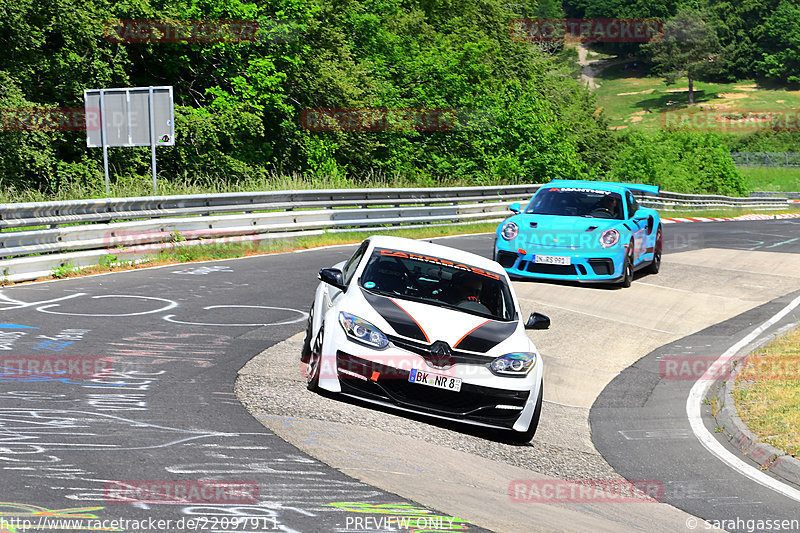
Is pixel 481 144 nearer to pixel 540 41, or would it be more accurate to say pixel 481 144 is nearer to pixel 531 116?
pixel 531 116

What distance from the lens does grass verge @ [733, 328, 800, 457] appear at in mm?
8367

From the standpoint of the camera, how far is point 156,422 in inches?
280

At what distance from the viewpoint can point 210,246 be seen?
60.2ft

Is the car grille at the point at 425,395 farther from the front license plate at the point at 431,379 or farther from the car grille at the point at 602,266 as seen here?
the car grille at the point at 602,266

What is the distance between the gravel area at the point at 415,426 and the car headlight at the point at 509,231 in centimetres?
635

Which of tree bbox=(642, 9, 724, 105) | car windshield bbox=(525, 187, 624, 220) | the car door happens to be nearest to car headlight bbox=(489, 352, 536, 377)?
car windshield bbox=(525, 187, 624, 220)

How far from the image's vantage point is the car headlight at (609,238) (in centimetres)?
1499

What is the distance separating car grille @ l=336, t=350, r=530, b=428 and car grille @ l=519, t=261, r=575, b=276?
7518 mm

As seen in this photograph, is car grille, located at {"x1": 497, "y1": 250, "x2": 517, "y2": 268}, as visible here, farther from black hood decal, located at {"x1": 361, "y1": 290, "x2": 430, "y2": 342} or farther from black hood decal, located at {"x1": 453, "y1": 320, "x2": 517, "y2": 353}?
black hood decal, located at {"x1": 361, "y1": 290, "x2": 430, "y2": 342}

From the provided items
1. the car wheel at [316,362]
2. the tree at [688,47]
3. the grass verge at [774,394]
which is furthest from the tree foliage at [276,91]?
the tree at [688,47]

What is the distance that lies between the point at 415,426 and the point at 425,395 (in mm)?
910

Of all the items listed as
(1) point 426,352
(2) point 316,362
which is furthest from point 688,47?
(1) point 426,352

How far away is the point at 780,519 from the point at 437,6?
52.0 metres

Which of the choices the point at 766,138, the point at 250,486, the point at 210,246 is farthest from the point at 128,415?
the point at 766,138
